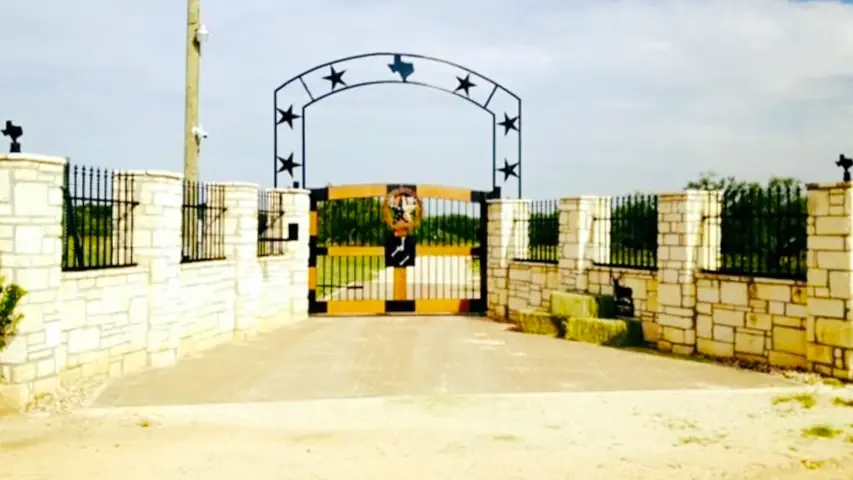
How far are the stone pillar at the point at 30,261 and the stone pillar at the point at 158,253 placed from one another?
187 centimetres

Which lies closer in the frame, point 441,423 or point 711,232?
point 441,423

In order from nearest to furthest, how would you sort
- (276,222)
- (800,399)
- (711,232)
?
(800,399) → (711,232) → (276,222)

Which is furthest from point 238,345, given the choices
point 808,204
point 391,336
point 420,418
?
point 808,204

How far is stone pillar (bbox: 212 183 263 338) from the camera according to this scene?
40.6 feet

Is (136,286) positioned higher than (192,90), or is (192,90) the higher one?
(192,90)

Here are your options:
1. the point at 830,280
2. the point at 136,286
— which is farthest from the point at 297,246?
the point at 830,280

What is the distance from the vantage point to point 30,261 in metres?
7.50

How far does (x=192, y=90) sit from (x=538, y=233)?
7.10m

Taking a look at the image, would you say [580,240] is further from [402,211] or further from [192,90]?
[192,90]

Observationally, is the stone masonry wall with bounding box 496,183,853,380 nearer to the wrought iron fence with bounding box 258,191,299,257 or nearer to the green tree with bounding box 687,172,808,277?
the green tree with bounding box 687,172,808,277

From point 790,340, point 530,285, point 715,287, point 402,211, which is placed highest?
point 402,211

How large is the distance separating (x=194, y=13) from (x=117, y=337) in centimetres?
647

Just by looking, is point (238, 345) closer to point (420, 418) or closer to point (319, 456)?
point (420, 418)

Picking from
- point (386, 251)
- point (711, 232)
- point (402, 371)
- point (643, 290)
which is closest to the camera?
point (402, 371)
